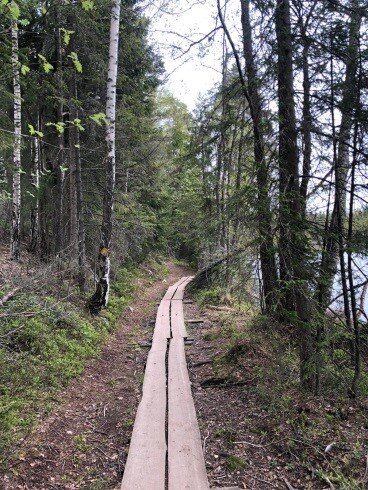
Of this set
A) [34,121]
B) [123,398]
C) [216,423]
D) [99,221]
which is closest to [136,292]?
[99,221]

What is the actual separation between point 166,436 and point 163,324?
5.35m

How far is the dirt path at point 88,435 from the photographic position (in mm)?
3565

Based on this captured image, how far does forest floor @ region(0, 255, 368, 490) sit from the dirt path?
12 mm

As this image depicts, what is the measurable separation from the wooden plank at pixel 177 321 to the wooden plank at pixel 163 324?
0.14 metres

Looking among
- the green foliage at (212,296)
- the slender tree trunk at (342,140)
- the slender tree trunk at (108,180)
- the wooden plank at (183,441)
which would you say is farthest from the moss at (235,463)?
the green foliage at (212,296)

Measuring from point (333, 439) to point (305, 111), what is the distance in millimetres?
4123

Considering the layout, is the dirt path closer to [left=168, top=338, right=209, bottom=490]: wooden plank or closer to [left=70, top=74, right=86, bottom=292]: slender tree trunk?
[left=168, top=338, right=209, bottom=490]: wooden plank

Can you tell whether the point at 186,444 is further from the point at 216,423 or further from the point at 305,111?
the point at 305,111

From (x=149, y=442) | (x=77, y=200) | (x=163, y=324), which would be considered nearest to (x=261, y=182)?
(x=149, y=442)

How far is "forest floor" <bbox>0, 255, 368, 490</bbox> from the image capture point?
11.7ft

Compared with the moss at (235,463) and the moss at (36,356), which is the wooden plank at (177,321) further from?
the moss at (235,463)

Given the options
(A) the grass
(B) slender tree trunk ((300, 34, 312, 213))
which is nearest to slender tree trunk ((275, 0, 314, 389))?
(B) slender tree trunk ((300, 34, 312, 213))

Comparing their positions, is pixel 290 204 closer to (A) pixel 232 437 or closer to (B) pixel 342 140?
(B) pixel 342 140

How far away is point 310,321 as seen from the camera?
449 cm
